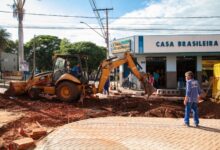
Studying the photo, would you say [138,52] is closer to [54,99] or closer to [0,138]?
[54,99]

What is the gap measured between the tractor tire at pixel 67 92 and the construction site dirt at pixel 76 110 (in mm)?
404

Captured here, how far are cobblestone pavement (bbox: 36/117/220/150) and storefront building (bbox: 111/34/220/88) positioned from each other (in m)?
18.0

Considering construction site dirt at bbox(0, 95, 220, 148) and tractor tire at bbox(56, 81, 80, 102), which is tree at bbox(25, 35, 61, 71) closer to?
construction site dirt at bbox(0, 95, 220, 148)

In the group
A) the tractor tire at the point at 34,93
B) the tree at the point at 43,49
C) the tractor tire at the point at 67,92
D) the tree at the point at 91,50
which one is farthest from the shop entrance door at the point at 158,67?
the tree at the point at 43,49

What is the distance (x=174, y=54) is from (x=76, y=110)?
57.0ft

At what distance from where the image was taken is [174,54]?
30.0m

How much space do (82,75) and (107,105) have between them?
2253mm

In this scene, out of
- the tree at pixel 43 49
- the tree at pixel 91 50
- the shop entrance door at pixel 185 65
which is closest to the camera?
the shop entrance door at pixel 185 65

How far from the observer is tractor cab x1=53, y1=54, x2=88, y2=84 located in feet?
57.2

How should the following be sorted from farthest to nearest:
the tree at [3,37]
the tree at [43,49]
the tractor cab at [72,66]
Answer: the tree at [43,49]
the tree at [3,37]
the tractor cab at [72,66]

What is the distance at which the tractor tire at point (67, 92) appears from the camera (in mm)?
17297

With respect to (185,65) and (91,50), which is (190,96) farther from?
(91,50)

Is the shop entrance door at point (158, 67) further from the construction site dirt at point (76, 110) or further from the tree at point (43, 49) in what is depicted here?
the tree at point (43, 49)

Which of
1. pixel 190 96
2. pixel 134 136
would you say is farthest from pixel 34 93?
pixel 134 136
